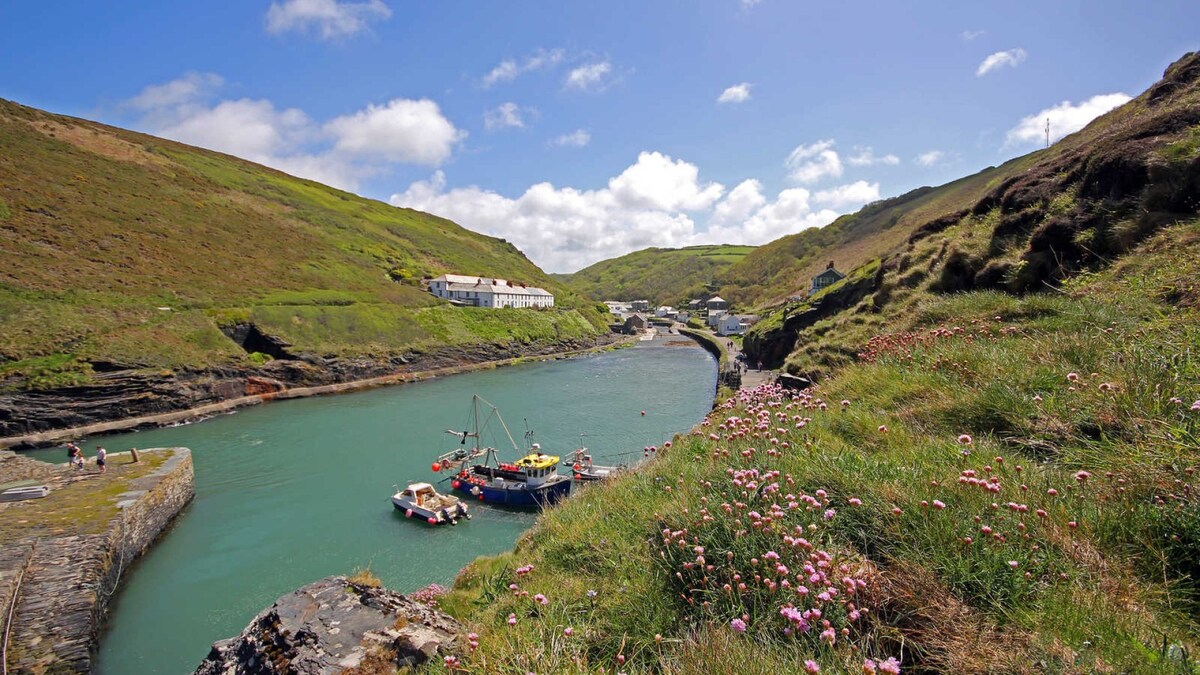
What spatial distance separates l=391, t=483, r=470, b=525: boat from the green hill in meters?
15.0

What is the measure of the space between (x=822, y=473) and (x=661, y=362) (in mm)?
64768

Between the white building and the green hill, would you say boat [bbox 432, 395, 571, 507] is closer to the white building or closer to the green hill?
the green hill

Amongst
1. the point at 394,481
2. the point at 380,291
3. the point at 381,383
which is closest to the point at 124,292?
the point at 381,383

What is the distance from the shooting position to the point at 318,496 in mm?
24406

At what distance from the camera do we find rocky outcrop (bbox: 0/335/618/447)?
34406mm

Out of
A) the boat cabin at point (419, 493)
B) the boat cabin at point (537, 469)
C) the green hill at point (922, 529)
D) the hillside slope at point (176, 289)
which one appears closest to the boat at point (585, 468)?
the boat cabin at point (537, 469)

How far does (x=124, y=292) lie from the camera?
48.8 m

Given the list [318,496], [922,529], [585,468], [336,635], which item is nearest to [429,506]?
[318,496]

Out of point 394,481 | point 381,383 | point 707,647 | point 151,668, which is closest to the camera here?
point 707,647

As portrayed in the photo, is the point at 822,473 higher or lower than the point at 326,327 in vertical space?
lower

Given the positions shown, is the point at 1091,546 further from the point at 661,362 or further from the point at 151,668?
the point at 661,362

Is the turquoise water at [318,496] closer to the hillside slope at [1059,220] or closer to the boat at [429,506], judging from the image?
the boat at [429,506]

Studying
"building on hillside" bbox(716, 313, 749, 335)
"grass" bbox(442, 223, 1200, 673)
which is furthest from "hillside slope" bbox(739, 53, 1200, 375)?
"building on hillside" bbox(716, 313, 749, 335)

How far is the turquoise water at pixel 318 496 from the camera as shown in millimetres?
15883
